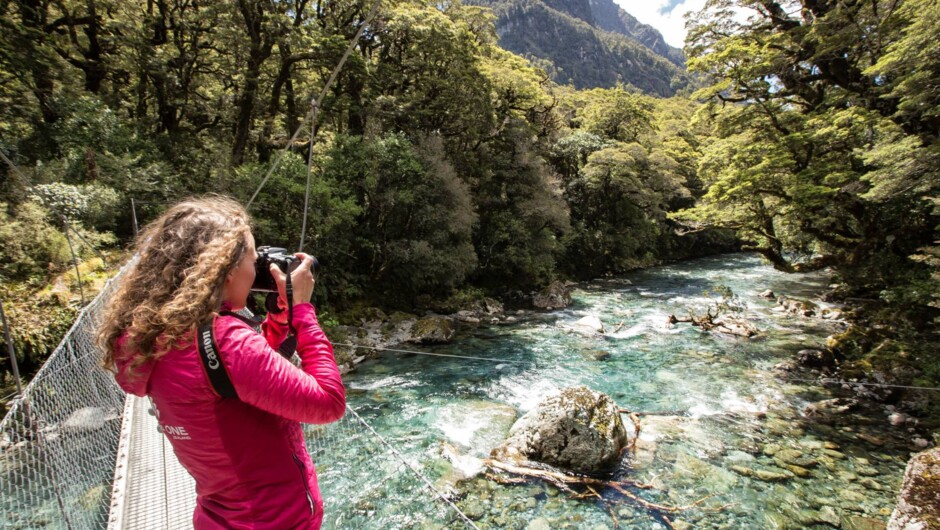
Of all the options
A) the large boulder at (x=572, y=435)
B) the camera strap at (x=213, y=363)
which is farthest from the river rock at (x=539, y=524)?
the camera strap at (x=213, y=363)

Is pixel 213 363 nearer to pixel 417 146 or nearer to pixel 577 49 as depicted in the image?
pixel 417 146

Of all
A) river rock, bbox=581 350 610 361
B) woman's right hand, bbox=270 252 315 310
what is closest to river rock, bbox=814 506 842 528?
river rock, bbox=581 350 610 361

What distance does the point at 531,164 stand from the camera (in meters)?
18.3

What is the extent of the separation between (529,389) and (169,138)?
1311 centimetres

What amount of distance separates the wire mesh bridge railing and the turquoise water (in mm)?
40

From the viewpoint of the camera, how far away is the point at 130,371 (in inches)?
42.9

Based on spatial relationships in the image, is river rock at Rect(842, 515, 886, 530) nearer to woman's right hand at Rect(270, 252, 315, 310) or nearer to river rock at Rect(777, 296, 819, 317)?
woman's right hand at Rect(270, 252, 315, 310)

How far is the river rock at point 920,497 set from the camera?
3764mm

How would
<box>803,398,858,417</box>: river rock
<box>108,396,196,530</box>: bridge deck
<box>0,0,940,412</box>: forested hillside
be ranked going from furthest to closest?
1. <box>0,0,940,412</box>: forested hillside
2. <box>803,398,858,417</box>: river rock
3. <box>108,396,196,530</box>: bridge deck

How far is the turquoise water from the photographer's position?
190 inches

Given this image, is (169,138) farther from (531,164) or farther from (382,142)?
(531,164)

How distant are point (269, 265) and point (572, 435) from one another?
17.1 feet

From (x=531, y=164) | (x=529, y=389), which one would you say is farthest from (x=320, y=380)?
(x=531, y=164)

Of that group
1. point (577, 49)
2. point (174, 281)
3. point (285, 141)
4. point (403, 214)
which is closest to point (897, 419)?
point (174, 281)
